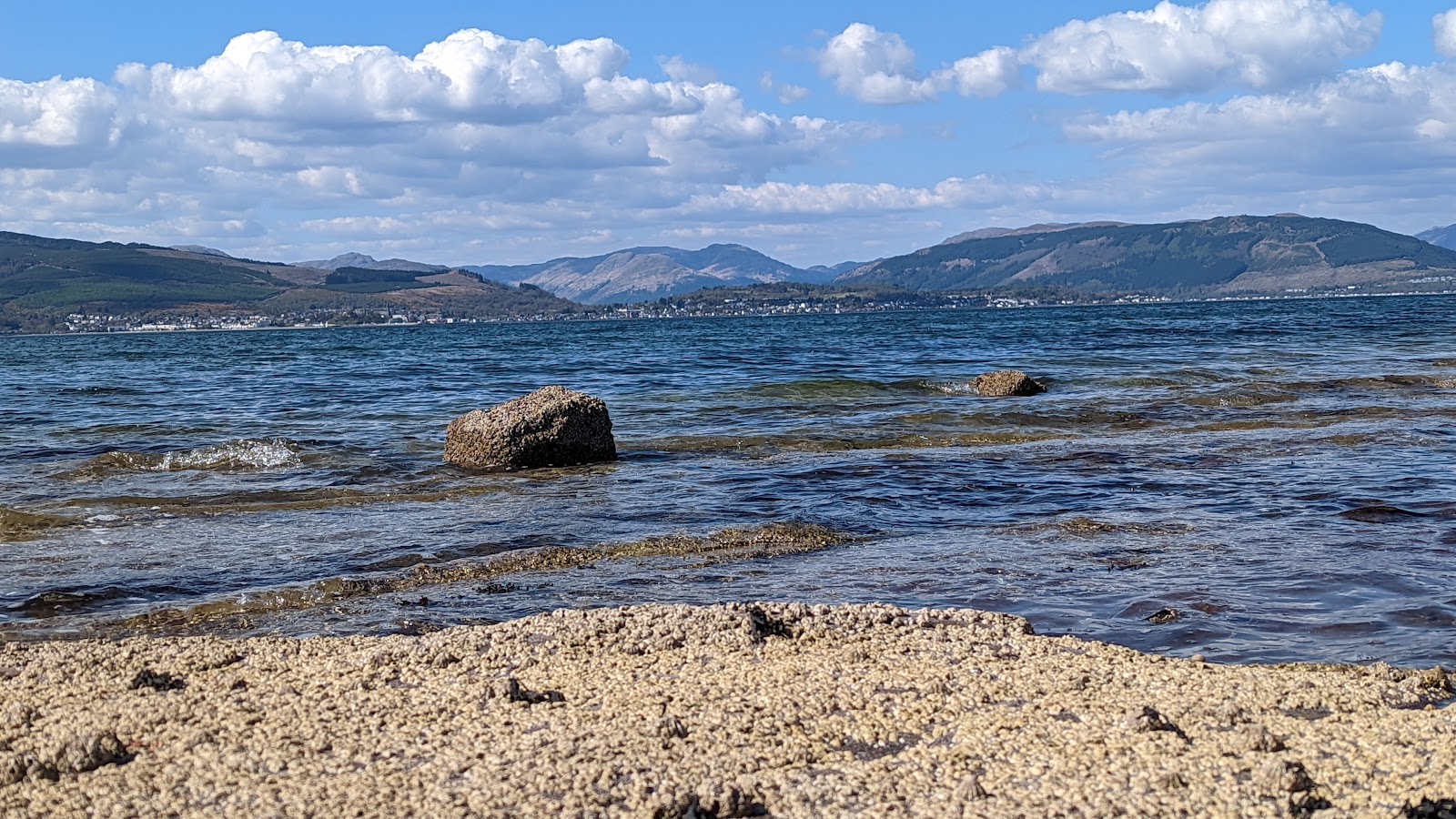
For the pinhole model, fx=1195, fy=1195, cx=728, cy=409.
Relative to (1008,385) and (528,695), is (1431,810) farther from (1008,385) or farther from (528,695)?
(1008,385)

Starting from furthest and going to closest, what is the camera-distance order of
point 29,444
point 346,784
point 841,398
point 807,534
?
point 841,398 → point 29,444 → point 807,534 → point 346,784

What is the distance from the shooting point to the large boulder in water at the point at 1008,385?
26.9 metres

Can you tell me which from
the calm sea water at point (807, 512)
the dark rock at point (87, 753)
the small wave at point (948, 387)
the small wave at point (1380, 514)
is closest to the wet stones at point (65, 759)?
the dark rock at point (87, 753)

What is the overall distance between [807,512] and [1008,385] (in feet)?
51.1

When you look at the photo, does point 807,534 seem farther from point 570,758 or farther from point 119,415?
point 119,415

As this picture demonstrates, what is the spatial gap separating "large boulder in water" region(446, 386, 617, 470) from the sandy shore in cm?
920

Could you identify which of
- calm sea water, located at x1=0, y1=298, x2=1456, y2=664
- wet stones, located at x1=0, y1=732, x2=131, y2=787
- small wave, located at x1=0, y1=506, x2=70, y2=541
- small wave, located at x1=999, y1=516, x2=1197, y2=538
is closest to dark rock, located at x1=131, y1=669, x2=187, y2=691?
wet stones, located at x1=0, y1=732, x2=131, y2=787

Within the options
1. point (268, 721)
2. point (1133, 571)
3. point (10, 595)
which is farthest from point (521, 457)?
point (268, 721)

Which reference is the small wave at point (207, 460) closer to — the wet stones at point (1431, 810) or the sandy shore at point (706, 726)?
the sandy shore at point (706, 726)

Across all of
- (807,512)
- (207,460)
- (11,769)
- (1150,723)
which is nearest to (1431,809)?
(1150,723)

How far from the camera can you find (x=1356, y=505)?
1189cm

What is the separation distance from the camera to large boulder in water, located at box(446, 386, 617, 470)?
1639cm

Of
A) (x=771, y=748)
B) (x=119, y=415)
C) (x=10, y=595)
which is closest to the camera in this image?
(x=771, y=748)

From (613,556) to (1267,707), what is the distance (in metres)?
5.97
